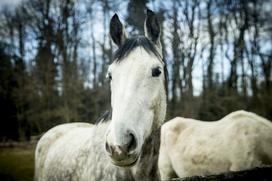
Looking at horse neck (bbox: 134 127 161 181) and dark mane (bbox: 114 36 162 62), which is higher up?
dark mane (bbox: 114 36 162 62)

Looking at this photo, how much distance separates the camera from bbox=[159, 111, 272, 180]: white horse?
4.09 m

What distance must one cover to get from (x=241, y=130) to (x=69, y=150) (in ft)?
10.1

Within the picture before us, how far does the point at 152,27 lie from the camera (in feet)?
7.44

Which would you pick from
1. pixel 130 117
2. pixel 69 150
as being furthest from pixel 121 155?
pixel 69 150

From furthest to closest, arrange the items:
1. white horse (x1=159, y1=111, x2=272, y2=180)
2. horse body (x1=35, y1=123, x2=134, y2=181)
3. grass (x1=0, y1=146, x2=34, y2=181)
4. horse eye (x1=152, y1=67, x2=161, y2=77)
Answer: grass (x1=0, y1=146, x2=34, y2=181) → white horse (x1=159, y1=111, x2=272, y2=180) → horse body (x1=35, y1=123, x2=134, y2=181) → horse eye (x1=152, y1=67, x2=161, y2=77)

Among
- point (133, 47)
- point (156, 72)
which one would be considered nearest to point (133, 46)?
point (133, 47)

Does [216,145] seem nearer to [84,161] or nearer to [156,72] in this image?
[84,161]

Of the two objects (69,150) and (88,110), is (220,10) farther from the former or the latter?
(69,150)

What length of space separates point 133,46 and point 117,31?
29 cm

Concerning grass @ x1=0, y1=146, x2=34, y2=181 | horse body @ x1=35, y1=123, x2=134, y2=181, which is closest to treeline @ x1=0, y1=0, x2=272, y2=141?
grass @ x1=0, y1=146, x2=34, y2=181

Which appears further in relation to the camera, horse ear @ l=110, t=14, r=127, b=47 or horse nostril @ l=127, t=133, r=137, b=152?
horse ear @ l=110, t=14, r=127, b=47

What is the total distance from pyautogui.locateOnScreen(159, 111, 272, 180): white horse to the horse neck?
8.25 feet

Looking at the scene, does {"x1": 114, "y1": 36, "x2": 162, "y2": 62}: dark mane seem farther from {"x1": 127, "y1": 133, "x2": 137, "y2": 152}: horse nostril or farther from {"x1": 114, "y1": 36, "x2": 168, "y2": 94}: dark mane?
{"x1": 127, "y1": 133, "x2": 137, "y2": 152}: horse nostril

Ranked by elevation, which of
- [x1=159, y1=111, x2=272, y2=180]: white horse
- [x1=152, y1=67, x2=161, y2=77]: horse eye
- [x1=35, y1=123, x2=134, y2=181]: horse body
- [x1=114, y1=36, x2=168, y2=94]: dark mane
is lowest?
[x1=159, y1=111, x2=272, y2=180]: white horse
